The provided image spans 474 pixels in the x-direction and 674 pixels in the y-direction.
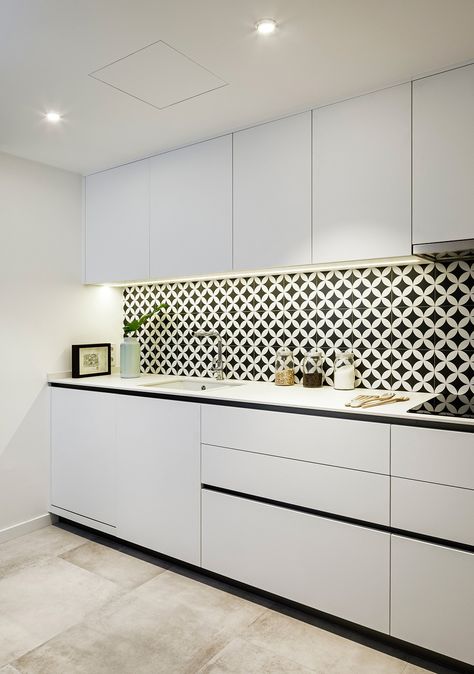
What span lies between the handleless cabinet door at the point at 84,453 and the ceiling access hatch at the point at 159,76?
5.33 ft

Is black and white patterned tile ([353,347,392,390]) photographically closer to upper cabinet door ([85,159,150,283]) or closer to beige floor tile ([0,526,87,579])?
upper cabinet door ([85,159,150,283])

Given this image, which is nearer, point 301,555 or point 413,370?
point 301,555

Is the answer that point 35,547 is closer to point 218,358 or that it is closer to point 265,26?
point 218,358

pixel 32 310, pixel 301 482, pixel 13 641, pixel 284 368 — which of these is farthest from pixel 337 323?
pixel 13 641

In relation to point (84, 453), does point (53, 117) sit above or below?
above

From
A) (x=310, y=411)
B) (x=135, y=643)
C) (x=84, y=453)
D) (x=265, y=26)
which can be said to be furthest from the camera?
(x=84, y=453)

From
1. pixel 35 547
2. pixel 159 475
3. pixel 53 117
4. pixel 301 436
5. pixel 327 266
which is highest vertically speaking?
pixel 53 117

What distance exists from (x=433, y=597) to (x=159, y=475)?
143cm

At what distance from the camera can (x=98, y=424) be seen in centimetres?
298

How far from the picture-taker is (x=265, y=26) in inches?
69.5

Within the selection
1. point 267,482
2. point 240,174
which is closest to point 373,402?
point 267,482

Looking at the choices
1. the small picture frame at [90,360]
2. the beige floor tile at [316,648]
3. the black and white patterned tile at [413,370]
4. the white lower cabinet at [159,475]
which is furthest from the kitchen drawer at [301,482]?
the small picture frame at [90,360]

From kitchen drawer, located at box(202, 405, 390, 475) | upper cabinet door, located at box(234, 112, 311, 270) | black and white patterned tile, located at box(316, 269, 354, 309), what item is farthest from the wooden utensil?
upper cabinet door, located at box(234, 112, 311, 270)

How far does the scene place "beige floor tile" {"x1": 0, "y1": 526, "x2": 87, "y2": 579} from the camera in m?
2.71
